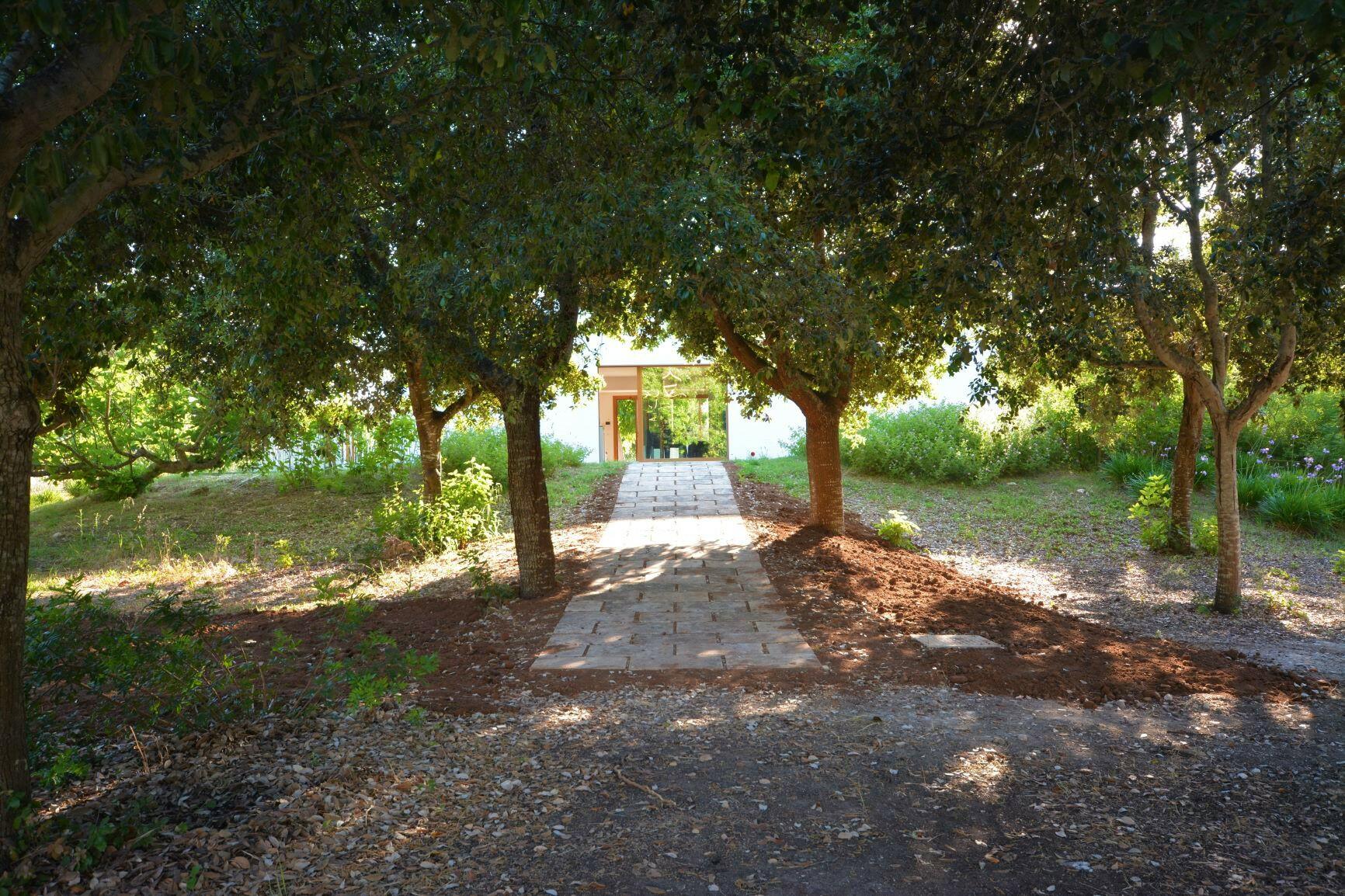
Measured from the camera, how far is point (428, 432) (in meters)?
11.1

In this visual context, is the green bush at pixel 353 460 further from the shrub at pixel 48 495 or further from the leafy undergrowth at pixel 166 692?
the leafy undergrowth at pixel 166 692

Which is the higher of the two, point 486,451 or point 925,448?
point 486,451

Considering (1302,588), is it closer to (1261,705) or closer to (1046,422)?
(1261,705)

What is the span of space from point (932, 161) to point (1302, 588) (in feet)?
24.7

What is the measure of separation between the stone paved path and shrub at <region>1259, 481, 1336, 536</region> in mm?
7616

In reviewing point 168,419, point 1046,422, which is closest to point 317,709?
point 168,419

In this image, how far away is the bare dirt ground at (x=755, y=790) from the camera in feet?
10.6

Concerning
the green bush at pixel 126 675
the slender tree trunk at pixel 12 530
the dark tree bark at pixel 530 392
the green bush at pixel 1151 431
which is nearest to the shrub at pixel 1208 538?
the green bush at pixel 1151 431

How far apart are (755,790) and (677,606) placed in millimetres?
3752

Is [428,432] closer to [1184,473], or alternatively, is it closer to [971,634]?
[971,634]

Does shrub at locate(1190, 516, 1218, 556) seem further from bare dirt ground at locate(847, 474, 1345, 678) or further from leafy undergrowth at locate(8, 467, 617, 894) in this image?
leafy undergrowth at locate(8, 467, 617, 894)

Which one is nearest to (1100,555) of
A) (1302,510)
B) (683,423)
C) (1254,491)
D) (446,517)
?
(1302,510)

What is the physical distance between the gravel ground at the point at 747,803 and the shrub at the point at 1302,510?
28.6 feet

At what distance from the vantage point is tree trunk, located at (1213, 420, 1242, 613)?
7648mm
